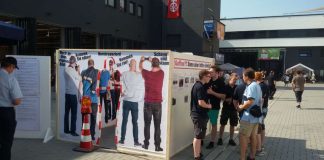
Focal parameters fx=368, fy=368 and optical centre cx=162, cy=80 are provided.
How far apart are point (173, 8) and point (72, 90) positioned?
90.3 feet

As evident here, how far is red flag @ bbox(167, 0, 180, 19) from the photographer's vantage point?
3450 cm

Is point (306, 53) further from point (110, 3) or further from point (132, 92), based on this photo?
point (132, 92)

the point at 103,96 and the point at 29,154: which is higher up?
the point at 103,96

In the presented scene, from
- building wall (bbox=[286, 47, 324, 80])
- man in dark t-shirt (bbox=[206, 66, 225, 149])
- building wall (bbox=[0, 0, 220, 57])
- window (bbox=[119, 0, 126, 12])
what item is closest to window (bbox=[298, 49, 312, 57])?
building wall (bbox=[286, 47, 324, 80])

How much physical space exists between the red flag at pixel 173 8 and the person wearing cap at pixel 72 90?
26939 mm

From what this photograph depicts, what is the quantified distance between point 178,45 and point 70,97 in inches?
1248

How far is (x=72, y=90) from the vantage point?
323 inches

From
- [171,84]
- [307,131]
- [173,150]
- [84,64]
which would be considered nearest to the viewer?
[171,84]

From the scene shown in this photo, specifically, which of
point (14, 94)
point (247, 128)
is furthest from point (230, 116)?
point (14, 94)

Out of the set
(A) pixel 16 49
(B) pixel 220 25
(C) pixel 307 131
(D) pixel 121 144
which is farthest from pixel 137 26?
(D) pixel 121 144

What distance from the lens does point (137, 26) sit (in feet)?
114

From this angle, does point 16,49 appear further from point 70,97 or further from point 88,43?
point 70,97

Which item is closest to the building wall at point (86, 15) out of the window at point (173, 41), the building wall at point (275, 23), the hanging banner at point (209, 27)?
the window at point (173, 41)

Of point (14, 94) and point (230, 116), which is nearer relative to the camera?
point (14, 94)
